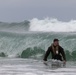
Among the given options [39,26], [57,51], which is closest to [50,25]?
[39,26]

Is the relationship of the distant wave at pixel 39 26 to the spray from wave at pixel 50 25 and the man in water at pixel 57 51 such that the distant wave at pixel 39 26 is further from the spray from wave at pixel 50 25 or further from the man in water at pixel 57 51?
the man in water at pixel 57 51

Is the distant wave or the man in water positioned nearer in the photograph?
the man in water

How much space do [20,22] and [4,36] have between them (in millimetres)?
14039

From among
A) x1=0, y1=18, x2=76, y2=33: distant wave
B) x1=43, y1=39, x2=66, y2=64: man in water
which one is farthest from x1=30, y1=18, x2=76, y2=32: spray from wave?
x1=43, y1=39, x2=66, y2=64: man in water

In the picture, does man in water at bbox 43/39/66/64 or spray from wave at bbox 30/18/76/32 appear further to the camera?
spray from wave at bbox 30/18/76/32

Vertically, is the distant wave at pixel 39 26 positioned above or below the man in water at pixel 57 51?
above

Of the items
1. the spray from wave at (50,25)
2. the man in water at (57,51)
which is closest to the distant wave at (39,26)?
the spray from wave at (50,25)

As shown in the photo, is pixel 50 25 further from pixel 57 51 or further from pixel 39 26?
pixel 57 51

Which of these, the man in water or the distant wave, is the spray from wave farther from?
the man in water

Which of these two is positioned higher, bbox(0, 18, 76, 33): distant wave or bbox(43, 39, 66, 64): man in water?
bbox(0, 18, 76, 33): distant wave

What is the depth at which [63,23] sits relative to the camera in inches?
1882

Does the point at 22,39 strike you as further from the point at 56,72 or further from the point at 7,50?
the point at 56,72

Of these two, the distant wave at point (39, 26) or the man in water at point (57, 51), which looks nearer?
the man in water at point (57, 51)

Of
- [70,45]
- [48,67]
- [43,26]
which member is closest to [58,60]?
[48,67]
